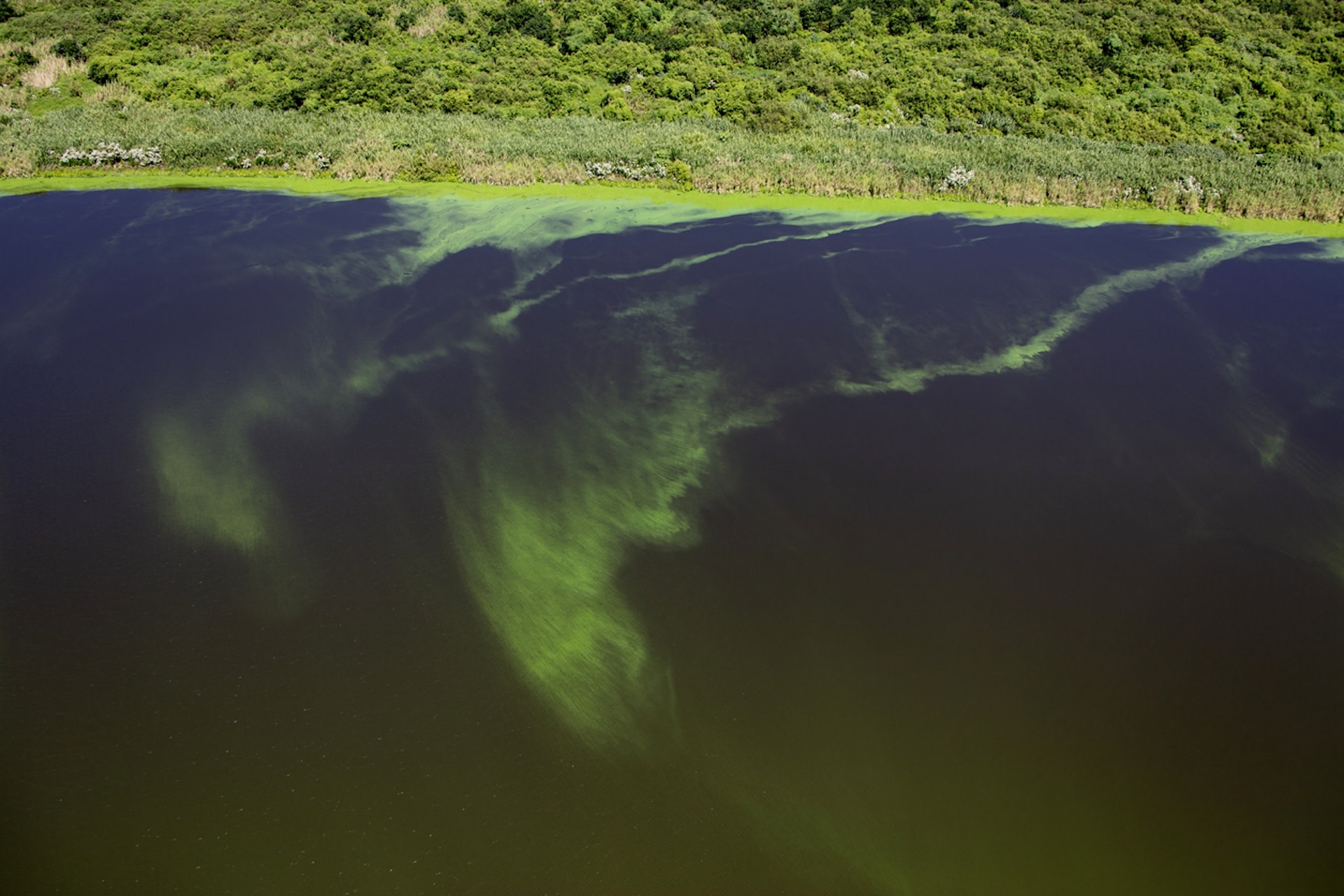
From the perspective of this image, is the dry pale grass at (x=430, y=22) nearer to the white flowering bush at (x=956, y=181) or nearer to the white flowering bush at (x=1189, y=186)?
the white flowering bush at (x=956, y=181)

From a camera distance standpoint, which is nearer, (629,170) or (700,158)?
(629,170)

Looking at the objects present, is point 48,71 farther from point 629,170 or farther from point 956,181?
point 956,181

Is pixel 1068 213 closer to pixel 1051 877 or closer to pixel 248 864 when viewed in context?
pixel 1051 877

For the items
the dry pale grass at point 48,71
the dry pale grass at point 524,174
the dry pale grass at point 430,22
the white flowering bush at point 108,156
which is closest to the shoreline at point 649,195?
the dry pale grass at point 524,174

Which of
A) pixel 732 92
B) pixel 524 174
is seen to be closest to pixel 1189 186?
pixel 732 92

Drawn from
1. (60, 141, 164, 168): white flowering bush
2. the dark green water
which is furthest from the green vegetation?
the dark green water

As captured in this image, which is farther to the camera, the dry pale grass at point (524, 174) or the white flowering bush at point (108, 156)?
the white flowering bush at point (108, 156)
